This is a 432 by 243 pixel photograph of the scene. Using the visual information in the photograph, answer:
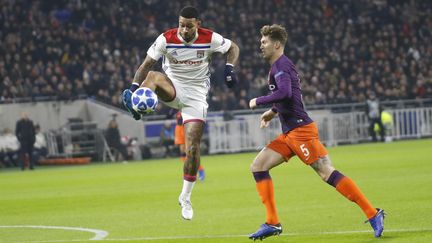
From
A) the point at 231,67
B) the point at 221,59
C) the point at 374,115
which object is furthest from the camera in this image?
the point at 221,59

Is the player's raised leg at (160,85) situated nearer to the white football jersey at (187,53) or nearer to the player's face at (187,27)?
the white football jersey at (187,53)

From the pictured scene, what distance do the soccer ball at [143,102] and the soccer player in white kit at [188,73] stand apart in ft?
1.32

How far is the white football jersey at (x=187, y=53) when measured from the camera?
13.2 meters

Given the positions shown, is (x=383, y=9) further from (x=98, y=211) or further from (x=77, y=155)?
(x=98, y=211)

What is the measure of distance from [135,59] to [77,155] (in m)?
5.87

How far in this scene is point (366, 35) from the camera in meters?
48.6

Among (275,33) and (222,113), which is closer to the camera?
(275,33)

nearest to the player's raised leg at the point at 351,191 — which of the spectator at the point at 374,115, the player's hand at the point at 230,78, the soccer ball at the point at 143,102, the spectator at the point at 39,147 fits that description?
the player's hand at the point at 230,78

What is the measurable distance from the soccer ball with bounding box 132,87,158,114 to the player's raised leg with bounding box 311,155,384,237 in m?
2.38

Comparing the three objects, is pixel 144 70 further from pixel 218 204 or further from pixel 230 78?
pixel 218 204

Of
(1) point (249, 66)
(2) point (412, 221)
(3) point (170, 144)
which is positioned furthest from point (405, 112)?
(2) point (412, 221)

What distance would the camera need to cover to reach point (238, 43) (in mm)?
45688

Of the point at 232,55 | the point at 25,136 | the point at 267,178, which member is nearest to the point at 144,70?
the point at 232,55

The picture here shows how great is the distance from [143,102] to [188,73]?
1354mm
